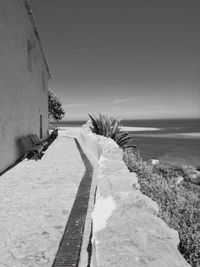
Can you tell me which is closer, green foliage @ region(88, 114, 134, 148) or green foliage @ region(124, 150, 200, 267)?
green foliage @ region(124, 150, 200, 267)

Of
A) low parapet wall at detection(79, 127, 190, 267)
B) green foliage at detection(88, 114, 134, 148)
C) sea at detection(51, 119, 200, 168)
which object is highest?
green foliage at detection(88, 114, 134, 148)

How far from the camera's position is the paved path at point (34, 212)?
2.42 metres

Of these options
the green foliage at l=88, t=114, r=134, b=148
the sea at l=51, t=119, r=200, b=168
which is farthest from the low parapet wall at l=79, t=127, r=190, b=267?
the sea at l=51, t=119, r=200, b=168

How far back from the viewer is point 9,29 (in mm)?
6953

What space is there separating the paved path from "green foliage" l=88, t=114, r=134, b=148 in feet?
8.17

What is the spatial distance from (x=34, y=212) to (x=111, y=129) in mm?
5591

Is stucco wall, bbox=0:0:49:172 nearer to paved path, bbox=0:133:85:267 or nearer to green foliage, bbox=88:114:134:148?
paved path, bbox=0:133:85:267

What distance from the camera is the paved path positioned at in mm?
2424

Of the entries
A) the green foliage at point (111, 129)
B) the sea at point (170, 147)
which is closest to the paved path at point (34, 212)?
the green foliage at point (111, 129)

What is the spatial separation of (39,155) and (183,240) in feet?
21.0

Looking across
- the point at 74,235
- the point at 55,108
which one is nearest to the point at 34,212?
the point at 74,235

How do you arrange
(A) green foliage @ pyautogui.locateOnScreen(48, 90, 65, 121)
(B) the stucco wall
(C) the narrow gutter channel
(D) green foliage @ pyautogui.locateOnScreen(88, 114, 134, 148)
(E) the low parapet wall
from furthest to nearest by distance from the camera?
1. (A) green foliage @ pyautogui.locateOnScreen(48, 90, 65, 121)
2. (D) green foliage @ pyautogui.locateOnScreen(88, 114, 134, 148)
3. (B) the stucco wall
4. (C) the narrow gutter channel
5. (E) the low parapet wall

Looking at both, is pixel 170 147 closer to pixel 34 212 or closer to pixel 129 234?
pixel 34 212

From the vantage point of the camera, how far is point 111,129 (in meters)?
8.68
